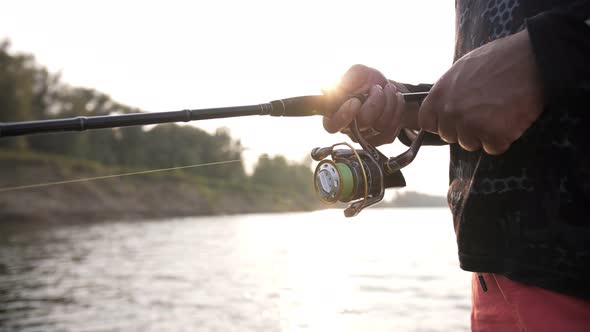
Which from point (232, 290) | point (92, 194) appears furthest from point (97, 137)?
point (232, 290)

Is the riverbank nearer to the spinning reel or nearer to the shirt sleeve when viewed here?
the spinning reel

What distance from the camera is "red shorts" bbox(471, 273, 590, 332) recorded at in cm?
117

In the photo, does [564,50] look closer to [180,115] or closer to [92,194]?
[180,115]

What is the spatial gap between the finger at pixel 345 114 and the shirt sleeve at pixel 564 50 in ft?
2.46

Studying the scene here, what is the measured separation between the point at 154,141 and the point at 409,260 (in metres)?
48.7

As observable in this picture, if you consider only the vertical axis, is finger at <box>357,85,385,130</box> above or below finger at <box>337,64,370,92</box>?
below

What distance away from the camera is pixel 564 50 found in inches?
41.3

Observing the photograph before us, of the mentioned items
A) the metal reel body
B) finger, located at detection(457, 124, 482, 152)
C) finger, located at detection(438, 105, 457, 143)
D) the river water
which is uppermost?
finger, located at detection(438, 105, 457, 143)

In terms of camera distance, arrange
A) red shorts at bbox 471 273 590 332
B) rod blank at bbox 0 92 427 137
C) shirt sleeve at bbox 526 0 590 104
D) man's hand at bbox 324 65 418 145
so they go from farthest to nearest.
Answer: man's hand at bbox 324 65 418 145, rod blank at bbox 0 92 427 137, red shorts at bbox 471 273 590 332, shirt sleeve at bbox 526 0 590 104

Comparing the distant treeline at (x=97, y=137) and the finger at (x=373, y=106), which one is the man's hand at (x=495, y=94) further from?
the distant treeline at (x=97, y=137)

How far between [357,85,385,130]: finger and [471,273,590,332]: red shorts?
610mm

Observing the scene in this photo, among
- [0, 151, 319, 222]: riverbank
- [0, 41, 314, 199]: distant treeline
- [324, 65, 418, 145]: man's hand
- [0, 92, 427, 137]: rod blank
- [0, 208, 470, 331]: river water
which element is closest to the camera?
[0, 92, 427, 137]: rod blank

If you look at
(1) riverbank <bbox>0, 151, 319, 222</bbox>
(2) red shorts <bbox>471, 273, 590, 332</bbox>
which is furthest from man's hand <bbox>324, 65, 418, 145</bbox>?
(1) riverbank <bbox>0, 151, 319, 222</bbox>

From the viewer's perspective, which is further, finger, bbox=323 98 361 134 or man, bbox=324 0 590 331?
finger, bbox=323 98 361 134
